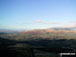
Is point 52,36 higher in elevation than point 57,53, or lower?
higher

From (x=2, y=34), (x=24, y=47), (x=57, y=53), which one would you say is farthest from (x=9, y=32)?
(x=57, y=53)

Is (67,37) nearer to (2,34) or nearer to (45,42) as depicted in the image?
(45,42)

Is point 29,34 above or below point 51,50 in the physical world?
above

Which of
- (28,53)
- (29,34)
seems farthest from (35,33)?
(28,53)

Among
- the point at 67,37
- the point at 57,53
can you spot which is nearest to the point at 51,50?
the point at 57,53

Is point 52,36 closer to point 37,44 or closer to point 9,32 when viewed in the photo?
point 37,44

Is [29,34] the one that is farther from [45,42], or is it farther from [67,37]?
[67,37]

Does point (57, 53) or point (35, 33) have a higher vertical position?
point (35, 33)
